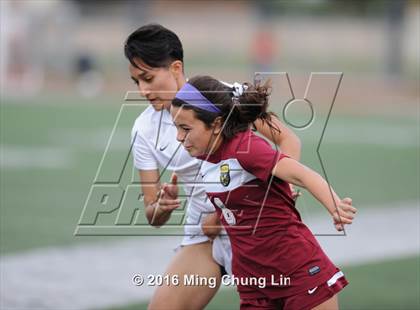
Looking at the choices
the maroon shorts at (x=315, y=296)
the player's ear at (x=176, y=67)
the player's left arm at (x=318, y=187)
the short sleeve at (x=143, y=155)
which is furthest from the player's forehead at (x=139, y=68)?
the maroon shorts at (x=315, y=296)

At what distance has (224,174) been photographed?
4418 mm

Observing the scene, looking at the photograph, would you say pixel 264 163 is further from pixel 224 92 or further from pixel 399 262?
pixel 399 262

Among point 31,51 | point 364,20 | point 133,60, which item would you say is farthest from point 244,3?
point 133,60

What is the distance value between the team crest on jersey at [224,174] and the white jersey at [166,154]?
67 cm

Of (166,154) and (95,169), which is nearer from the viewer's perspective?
(166,154)

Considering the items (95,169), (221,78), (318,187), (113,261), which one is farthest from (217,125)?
(221,78)

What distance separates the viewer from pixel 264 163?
4.21 meters

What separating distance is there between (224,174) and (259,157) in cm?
26

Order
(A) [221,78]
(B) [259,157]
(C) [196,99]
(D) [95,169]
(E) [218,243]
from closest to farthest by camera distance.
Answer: (B) [259,157] < (C) [196,99] < (E) [218,243] < (D) [95,169] < (A) [221,78]

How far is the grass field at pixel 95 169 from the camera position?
759 cm

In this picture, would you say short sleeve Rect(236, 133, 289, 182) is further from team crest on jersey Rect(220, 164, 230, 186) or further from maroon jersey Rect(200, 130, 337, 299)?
team crest on jersey Rect(220, 164, 230, 186)

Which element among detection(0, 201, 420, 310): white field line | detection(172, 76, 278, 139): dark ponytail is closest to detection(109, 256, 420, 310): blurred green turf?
detection(0, 201, 420, 310): white field line

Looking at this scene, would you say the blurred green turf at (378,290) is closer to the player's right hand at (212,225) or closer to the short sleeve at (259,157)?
the player's right hand at (212,225)

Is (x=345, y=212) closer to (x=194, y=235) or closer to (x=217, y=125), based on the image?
(x=217, y=125)
